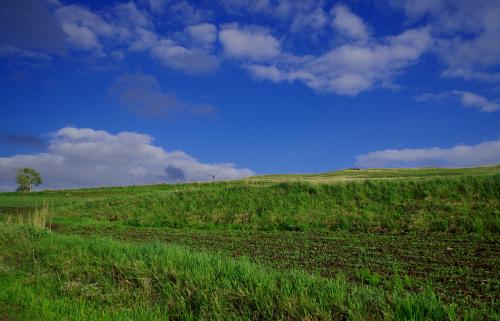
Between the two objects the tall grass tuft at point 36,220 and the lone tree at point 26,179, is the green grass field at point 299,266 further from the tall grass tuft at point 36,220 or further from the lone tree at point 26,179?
the lone tree at point 26,179

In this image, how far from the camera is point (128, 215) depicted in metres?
37.7

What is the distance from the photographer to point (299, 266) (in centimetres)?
1324

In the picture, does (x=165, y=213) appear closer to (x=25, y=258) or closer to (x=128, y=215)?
(x=128, y=215)

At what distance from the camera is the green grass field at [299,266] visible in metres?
8.41

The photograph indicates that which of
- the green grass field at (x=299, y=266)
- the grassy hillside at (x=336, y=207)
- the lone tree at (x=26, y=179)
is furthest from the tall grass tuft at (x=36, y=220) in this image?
the lone tree at (x=26, y=179)

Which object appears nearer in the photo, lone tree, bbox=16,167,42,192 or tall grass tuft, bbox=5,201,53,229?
tall grass tuft, bbox=5,201,53,229

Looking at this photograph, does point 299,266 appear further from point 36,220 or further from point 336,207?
point 36,220

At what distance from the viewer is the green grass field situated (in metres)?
8.41

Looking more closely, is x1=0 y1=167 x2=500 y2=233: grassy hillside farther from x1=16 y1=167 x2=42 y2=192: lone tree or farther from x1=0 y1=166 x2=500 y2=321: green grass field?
x1=16 y1=167 x2=42 y2=192: lone tree

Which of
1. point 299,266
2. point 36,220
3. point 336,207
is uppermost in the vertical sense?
point 36,220

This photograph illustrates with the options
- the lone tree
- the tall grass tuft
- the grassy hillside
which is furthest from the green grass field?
the lone tree

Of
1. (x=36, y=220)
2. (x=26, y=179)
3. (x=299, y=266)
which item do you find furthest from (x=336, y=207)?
(x=26, y=179)

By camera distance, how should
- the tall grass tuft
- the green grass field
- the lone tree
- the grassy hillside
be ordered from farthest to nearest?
the lone tree
the tall grass tuft
the grassy hillside
the green grass field

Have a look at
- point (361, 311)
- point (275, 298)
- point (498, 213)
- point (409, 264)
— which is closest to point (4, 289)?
point (275, 298)
